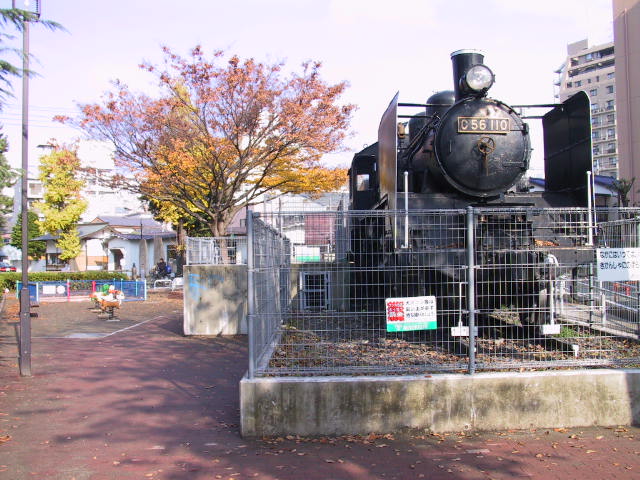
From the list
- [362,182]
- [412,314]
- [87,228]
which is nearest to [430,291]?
[412,314]

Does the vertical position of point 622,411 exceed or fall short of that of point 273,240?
it falls short

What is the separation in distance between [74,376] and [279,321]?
3.75 meters

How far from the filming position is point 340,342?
6.11 m

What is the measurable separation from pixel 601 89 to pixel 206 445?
8514 centimetres

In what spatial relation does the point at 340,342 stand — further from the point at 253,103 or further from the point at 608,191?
the point at 608,191

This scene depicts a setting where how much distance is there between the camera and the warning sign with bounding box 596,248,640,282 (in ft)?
18.6

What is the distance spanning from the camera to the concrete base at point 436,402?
5.14 metres

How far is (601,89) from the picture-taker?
246 feet

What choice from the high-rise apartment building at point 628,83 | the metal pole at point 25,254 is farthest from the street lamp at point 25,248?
the high-rise apartment building at point 628,83

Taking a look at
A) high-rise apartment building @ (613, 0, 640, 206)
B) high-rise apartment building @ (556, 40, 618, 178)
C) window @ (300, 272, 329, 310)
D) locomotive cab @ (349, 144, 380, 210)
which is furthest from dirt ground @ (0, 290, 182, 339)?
high-rise apartment building @ (556, 40, 618, 178)

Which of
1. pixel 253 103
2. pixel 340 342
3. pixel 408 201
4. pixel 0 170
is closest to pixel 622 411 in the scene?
pixel 340 342

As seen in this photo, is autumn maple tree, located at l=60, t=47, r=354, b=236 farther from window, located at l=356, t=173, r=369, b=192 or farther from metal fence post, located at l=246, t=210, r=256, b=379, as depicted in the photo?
metal fence post, located at l=246, t=210, r=256, b=379

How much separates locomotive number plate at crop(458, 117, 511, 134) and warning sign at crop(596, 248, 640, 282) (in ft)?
8.17

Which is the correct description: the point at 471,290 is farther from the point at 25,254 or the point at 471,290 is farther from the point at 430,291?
the point at 25,254
